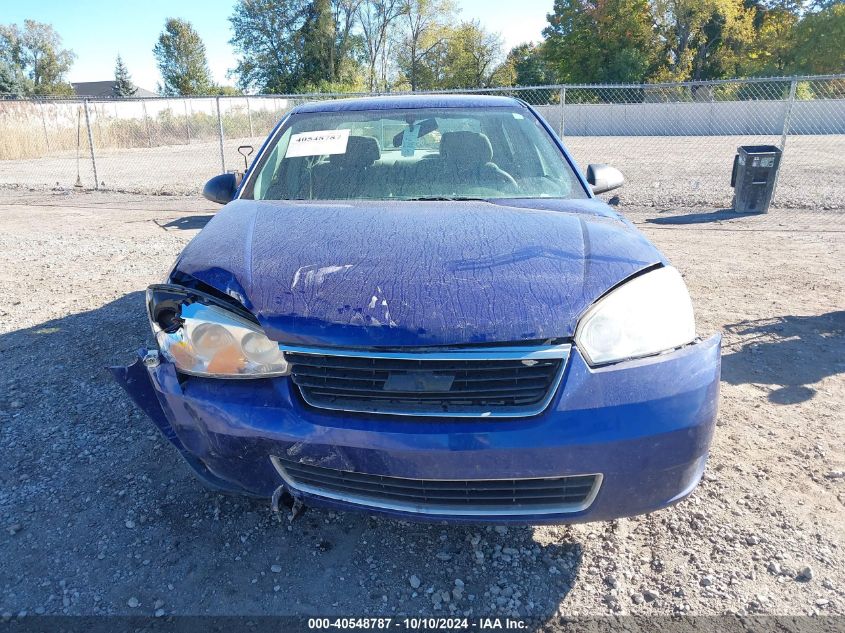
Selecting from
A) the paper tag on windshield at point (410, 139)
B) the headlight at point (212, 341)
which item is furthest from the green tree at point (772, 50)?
the headlight at point (212, 341)

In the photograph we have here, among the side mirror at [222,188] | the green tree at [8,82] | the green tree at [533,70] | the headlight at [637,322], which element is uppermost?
the green tree at [533,70]

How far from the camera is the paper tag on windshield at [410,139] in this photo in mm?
3258

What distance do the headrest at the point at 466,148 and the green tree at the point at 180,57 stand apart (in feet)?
241

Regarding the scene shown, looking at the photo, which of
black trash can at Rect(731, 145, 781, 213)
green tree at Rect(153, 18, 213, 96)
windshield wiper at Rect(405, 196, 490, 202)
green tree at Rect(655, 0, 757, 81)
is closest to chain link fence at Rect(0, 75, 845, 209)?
black trash can at Rect(731, 145, 781, 213)

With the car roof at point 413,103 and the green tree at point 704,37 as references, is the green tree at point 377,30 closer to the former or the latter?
the green tree at point 704,37

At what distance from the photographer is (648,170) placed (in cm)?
1642

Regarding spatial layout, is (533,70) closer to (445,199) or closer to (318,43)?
(318,43)

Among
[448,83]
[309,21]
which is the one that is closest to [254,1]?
[309,21]

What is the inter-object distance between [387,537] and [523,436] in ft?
2.91

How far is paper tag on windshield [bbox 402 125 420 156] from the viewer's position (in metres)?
3.26

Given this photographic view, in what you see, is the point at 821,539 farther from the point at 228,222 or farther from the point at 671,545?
the point at 228,222

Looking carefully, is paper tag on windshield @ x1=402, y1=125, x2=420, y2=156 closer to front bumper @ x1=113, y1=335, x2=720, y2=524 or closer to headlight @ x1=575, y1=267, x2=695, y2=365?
headlight @ x1=575, y1=267, x2=695, y2=365

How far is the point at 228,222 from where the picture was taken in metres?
2.62

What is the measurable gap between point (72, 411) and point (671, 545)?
3037 millimetres
